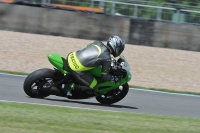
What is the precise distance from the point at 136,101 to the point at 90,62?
215cm

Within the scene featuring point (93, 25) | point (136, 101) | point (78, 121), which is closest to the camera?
point (78, 121)

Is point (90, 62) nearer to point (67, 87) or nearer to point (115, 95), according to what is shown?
point (67, 87)

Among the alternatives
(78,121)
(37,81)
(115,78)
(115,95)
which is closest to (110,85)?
(115,78)

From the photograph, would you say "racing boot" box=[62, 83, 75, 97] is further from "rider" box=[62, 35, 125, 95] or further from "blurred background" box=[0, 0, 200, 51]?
"blurred background" box=[0, 0, 200, 51]

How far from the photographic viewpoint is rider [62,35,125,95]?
1012 centimetres

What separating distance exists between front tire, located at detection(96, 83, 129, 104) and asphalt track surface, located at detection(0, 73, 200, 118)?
0.13 metres

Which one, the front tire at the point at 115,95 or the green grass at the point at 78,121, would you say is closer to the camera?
the green grass at the point at 78,121

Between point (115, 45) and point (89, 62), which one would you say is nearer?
point (89, 62)

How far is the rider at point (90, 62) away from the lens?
10.1 m

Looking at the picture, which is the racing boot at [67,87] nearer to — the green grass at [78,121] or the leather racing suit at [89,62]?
the leather racing suit at [89,62]

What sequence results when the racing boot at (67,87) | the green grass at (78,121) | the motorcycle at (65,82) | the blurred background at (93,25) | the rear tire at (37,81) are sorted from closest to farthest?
the green grass at (78,121) < the rear tire at (37,81) < the motorcycle at (65,82) < the racing boot at (67,87) < the blurred background at (93,25)

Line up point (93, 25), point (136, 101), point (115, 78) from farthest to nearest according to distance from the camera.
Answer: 1. point (93, 25)
2. point (136, 101)
3. point (115, 78)

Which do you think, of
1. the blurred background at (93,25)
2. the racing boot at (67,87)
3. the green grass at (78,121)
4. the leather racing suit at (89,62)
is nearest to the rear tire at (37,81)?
the racing boot at (67,87)

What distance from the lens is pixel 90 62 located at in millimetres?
10125
